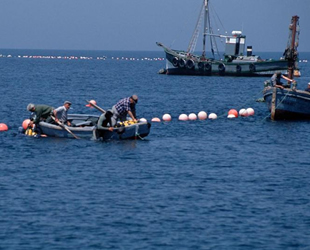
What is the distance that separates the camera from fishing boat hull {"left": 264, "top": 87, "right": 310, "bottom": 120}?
42.6 m

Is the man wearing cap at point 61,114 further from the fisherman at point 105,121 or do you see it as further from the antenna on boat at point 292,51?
the antenna on boat at point 292,51

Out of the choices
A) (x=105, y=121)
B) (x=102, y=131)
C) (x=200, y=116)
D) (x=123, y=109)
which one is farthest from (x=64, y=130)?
(x=200, y=116)

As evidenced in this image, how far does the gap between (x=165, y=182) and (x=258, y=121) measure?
20454 millimetres

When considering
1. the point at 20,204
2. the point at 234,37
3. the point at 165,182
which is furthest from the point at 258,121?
the point at 234,37

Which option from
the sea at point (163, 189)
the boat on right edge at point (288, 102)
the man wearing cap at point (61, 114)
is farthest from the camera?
the boat on right edge at point (288, 102)

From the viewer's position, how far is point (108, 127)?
32.5m

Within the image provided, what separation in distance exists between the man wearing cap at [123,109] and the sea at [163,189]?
1130mm

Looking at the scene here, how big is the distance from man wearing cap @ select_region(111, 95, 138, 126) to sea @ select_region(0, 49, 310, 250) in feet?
3.71

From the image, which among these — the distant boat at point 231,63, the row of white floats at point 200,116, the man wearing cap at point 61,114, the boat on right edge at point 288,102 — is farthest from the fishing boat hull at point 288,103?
the distant boat at point 231,63

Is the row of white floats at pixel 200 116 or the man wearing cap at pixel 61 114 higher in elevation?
the man wearing cap at pixel 61 114

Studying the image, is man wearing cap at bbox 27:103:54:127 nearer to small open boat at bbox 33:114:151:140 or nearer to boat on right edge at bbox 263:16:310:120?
small open boat at bbox 33:114:151:140

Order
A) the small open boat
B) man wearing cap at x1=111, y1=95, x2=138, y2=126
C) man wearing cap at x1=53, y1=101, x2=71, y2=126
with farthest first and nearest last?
man wearing cap at x1=53, y1=101, x2=71, y2=126
the small open boat
man wearing cap at x1=111, y1=95, x2=138, y2=126

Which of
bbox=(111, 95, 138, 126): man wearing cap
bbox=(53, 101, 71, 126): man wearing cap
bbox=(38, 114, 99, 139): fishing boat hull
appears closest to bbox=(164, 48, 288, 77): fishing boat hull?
bbox=(38, 114, 99, 139): fishing boat hull

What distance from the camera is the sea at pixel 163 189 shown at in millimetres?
19531
